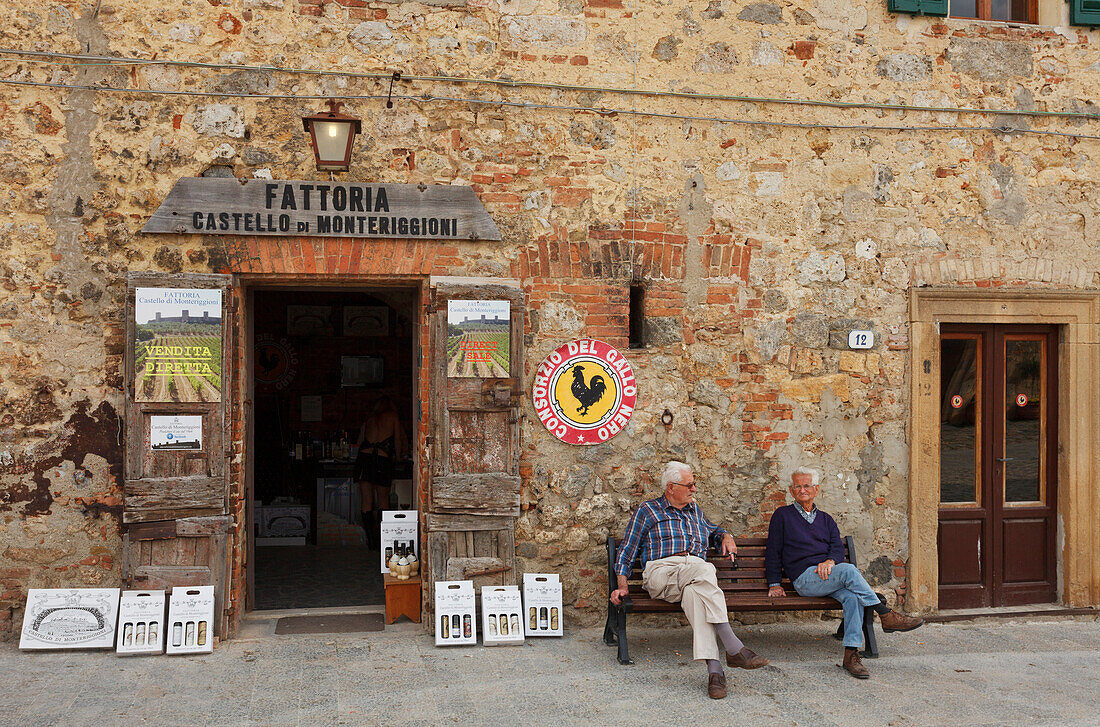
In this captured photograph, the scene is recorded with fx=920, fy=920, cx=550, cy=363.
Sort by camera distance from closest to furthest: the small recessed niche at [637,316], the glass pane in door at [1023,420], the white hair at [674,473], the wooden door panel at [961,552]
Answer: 1. the white hair at [674,473]
2. the small recessed niche at [637,316]
3. the wooden door panel at [961,552]
4. the glass pane in door at [1023,420]

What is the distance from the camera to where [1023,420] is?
690cm

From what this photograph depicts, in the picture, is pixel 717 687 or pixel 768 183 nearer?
pixel 717 687

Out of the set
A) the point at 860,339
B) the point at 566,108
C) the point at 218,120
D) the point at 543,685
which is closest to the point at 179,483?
the point at 218,120

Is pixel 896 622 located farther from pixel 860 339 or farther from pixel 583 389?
pixel 583 389

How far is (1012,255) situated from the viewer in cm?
667

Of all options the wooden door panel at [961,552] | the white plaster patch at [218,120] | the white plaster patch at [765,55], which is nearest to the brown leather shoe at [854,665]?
the wooden door panel at [961,552]

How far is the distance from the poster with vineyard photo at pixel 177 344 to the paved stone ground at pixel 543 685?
1602 millimetres

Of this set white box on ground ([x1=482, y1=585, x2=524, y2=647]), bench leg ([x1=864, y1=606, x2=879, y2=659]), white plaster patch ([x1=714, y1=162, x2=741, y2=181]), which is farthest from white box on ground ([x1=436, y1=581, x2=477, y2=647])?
white plaster patch ([x1=714, y1=162, x2=741, y2=181])

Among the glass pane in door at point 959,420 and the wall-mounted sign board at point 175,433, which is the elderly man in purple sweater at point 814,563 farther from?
the wall-mounted sign board at point 175,433

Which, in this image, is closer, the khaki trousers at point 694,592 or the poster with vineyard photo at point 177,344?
the khaki trousers at point 694,592

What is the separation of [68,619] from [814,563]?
4.56m

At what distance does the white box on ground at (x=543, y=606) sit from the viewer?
5953 millimetres

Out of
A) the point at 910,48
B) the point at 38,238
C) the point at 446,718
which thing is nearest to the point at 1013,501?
the point at 910,48

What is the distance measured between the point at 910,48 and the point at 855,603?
3902mm
